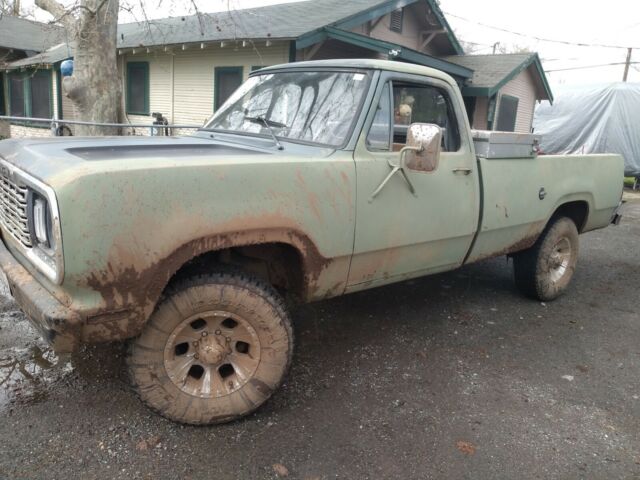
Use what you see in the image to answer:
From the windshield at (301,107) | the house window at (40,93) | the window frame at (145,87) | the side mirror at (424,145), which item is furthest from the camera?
the house window at (40,93)

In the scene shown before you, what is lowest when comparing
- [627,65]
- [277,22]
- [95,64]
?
[95,64]

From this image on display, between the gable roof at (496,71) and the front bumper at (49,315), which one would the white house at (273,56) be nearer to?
the gable roof at (496,71)

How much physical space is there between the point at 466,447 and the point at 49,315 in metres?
2.19

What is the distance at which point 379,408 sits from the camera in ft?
10.4

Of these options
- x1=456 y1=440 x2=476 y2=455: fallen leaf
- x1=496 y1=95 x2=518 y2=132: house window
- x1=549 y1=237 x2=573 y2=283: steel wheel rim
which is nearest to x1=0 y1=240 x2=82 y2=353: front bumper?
x1=456 y1=440 x2=476 y2=455: fallen leaf

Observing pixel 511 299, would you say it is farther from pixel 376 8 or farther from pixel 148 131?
pixel 148 131

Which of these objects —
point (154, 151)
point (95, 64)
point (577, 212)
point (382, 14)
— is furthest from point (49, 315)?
point (382, 14)

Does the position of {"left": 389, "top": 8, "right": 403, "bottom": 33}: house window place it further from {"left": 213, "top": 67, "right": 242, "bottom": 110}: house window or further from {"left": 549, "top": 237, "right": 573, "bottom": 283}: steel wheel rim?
{"left": 549, "top": 237, "right": 573, "bottom": 283}: steel wheel rim

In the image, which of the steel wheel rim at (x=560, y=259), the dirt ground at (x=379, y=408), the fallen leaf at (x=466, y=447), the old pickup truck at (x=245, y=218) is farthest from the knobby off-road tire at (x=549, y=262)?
the fallen leaf at (x=466, y=447)

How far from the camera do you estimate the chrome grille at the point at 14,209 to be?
2.59 m

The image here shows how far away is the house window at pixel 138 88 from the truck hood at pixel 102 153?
549 inches

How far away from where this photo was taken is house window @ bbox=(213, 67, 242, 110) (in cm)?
1362

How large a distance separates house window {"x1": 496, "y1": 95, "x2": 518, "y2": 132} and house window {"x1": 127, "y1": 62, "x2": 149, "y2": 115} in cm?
1137

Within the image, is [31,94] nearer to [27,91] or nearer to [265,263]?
A: [27,91]
